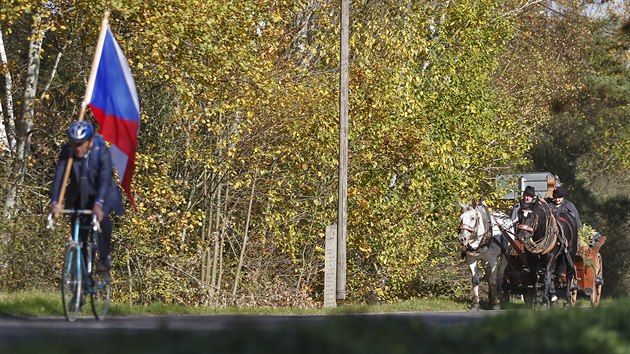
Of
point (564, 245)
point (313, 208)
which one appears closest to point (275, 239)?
point (313, 208)

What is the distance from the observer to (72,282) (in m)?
12.9


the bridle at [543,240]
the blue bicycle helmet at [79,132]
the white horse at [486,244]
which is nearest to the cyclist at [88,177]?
the blue bicycle helmet at [79,132]

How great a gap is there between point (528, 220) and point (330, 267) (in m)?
6.60

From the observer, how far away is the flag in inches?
595

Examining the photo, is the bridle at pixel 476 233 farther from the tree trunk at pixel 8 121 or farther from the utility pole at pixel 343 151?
the tree trunk at pixel 8 121

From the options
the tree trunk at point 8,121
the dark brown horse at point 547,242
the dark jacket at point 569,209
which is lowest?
the dark brown horse at point 547,242

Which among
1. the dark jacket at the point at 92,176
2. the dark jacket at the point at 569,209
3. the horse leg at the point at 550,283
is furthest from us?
the dark jacket at the point at 569,209

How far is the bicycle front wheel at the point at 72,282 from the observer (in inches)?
502

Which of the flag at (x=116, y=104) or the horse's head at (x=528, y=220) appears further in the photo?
the horse's head at (x=528, y=220)

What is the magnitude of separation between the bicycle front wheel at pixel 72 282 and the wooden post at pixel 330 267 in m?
15.4

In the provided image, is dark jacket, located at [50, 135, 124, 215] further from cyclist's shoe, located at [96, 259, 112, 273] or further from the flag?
the flag

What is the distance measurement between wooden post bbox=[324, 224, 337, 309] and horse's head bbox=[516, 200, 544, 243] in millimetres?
6071

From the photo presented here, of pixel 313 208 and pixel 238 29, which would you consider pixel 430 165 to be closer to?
pixel 313 208

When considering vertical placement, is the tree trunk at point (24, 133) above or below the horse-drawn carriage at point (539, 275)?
above
